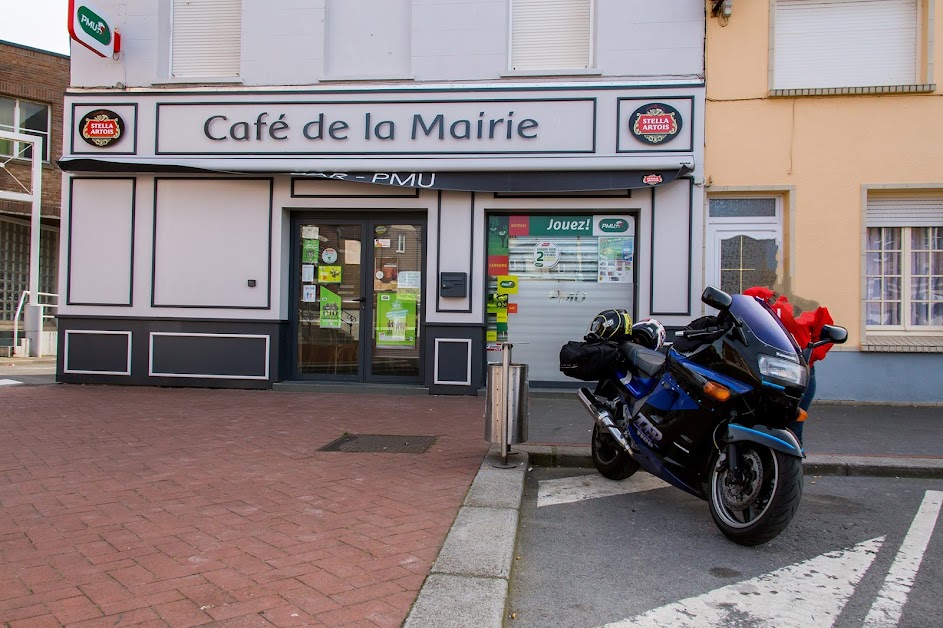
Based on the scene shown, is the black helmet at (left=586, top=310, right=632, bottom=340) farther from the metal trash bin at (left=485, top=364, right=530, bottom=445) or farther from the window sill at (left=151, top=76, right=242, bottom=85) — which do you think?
the window sill at (left=151, top=76, right=242, bottom=85)

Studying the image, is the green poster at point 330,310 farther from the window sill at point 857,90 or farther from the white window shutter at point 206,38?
the window sill at point 857,90

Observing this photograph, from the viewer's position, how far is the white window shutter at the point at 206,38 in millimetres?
9039

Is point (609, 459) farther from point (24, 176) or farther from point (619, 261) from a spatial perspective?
point (24, 176)

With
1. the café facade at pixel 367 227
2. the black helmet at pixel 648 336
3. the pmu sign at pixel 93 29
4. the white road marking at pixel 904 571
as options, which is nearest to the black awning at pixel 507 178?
the café facade at pixel 367 227

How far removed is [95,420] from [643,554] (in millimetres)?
5611

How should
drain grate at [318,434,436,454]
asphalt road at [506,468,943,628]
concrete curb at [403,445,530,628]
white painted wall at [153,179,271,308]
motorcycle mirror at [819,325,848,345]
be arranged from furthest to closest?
white painted wall at [153,179,271,308] → drain grate at [318,434,436,454] → motorcycle mirror at [819,325,848,345] → asphalt road at [506,468,943,628] → concrete curb at [403,445,530,628]

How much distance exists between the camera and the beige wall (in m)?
7.96

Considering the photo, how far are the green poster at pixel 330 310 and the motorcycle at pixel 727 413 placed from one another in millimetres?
5187

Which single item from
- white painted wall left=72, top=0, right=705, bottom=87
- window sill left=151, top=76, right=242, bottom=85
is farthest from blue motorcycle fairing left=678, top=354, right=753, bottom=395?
window sill left=151, top=76, right=242, bottom=85

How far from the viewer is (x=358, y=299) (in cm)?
891

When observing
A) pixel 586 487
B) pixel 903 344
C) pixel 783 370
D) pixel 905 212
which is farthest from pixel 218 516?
pixel 905 212

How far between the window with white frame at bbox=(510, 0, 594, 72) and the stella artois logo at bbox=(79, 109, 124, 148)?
539 centimetres

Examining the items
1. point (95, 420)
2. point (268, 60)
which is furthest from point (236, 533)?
point (268, 60)

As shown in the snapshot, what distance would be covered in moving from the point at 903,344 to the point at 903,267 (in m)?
0.99
